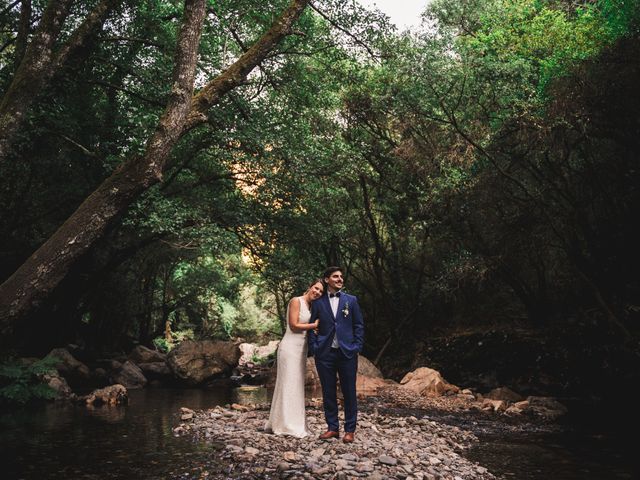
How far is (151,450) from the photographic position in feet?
26.2

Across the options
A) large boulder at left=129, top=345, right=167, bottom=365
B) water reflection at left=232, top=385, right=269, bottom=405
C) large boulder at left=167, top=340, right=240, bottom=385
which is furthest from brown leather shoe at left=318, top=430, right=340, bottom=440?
large boulder at left=129, top=345, right=167, bottom=365

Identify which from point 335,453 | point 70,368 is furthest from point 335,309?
point 70,368

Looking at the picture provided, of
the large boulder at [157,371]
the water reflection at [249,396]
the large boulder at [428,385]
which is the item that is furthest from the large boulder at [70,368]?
the large boulder at [428,385]

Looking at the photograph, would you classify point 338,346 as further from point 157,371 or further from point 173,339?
point 173,339

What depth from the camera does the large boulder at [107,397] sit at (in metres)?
14.4

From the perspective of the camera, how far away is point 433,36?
18312mm

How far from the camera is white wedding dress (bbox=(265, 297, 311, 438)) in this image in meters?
8.16

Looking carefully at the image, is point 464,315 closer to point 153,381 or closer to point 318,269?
point 318,269

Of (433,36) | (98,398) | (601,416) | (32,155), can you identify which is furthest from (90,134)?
(601,416)

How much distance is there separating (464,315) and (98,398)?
15413mm

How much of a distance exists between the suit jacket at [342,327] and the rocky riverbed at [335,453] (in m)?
1.36

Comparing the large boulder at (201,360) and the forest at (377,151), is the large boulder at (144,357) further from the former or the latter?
the forest at (377,151)

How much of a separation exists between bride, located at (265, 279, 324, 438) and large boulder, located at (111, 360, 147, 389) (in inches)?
584

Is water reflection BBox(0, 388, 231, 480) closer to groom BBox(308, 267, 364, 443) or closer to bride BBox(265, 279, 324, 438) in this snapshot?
bride BBox(265, 279, 324, 438)
